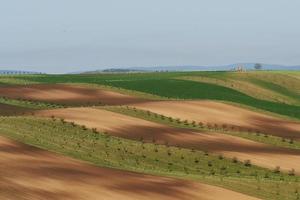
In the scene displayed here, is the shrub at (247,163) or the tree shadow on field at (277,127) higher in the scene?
the tree shadow on field at (277,127)

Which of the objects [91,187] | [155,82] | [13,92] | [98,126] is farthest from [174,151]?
[155,82]

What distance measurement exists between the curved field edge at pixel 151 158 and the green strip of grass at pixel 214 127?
9934 mm

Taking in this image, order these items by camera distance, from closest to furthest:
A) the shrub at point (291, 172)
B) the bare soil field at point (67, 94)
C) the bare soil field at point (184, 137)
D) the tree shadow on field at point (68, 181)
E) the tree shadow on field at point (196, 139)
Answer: the tree shadow on field at point (68, 181) → the shrub at point (291, 172) → the bare soil field at point (184, 137) → the tree shadow on field at point (196, 139) → the bare soil field at point (67, 94)

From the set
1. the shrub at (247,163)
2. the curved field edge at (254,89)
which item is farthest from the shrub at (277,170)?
the curved field edge at (254,89)

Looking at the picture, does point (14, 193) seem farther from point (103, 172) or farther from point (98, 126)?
point (98, 126)

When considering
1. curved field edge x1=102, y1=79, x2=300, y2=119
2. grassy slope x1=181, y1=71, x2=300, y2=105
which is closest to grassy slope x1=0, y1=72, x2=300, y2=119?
curved field edge x1=102, y1=79, x2=300, y2=119

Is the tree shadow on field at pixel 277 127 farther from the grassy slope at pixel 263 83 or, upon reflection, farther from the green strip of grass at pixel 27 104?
the grassy slope at pixel 263 83

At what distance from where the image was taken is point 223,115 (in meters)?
62.4

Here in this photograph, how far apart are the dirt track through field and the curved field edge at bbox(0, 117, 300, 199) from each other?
7.20 feet

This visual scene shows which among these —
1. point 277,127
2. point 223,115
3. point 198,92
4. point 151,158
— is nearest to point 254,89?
point 198,92

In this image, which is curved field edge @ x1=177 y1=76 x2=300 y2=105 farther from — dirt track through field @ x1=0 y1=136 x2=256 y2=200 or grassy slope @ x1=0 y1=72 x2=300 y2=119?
dirt track through field @ x1=0 y1=136 x2=256 y2=200

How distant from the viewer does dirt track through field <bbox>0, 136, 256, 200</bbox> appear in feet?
90.1

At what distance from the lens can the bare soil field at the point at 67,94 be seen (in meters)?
70.2

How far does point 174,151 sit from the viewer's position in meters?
42.7
